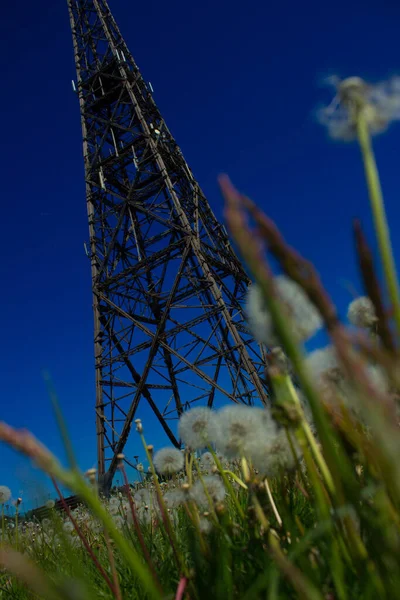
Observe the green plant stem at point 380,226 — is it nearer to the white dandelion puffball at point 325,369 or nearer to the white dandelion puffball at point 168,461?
the white dandelion puffball at point 325,369

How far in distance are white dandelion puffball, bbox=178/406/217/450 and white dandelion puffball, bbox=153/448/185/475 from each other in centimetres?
34

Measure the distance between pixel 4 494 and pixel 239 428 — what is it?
193 cm

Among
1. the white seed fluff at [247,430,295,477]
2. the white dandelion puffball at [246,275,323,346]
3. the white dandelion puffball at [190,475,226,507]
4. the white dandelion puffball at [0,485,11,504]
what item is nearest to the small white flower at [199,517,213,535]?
the white dandelion puffball at [190,475,226,507]

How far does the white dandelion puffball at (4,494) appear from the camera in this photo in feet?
7.79

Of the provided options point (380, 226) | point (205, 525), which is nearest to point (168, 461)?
point (205, 525)

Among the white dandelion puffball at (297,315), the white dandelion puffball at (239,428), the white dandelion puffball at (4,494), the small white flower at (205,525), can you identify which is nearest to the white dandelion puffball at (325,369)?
the white dandelion puffball at (297,315)

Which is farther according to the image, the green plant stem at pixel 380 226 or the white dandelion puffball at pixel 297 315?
the white dandelion puffball at pixel 297 315

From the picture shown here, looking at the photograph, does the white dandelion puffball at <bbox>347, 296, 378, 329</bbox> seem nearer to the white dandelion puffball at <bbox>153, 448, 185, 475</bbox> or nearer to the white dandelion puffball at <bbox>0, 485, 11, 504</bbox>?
the white dandelion puffball at <bbox>153, 448, 185, 475</bbox>

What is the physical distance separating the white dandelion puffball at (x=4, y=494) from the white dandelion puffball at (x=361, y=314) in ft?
7.22

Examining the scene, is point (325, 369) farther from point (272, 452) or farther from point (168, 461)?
point (168, 461)

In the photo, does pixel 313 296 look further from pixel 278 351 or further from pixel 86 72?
pixel 86 72

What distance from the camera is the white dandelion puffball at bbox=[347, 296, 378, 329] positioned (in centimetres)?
90

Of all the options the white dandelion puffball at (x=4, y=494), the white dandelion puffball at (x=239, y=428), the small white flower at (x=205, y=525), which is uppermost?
the white dandelion puffball at (x=4, y=494)

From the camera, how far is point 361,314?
0.95 meters
